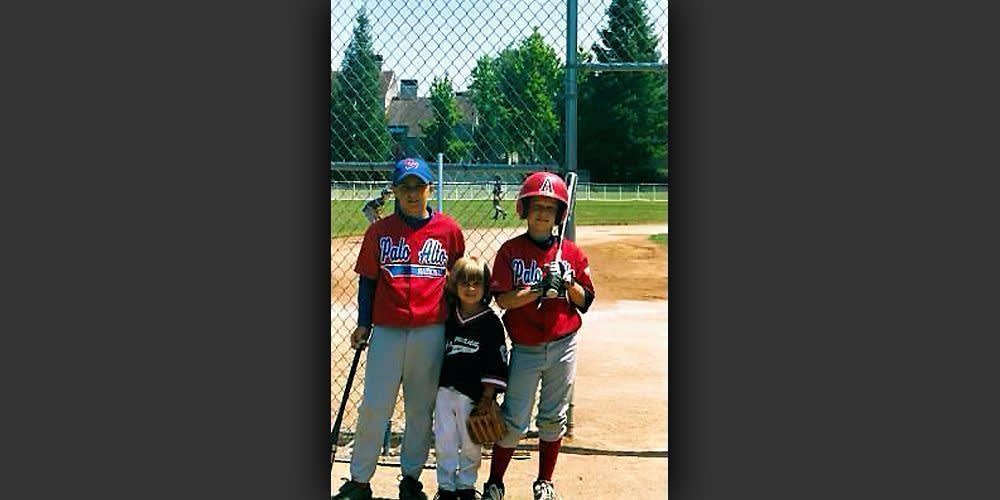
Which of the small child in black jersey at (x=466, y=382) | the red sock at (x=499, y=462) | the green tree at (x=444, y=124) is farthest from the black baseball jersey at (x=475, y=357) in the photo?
the green tree at (x=444, y=124)

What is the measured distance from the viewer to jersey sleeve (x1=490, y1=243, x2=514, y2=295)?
425 centimetres

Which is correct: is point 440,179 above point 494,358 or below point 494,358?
above

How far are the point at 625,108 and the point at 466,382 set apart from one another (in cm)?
494

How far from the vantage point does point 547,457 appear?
14.5 ft

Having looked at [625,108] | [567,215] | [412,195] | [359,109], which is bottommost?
[567,215]

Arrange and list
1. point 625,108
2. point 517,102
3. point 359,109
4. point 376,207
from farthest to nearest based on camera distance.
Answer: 1. point 625,108
2. point 359,109
3. point 517,102
4. point 376,207

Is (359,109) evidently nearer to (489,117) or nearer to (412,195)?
(489,117)

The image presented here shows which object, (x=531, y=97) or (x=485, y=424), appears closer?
(x=485, y=424)

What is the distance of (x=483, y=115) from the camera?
210 inches

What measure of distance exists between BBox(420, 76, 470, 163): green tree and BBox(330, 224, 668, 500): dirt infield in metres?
1.04

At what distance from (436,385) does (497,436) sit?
39cm

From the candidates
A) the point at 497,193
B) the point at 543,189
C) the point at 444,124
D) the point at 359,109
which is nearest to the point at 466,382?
the point at 543,189

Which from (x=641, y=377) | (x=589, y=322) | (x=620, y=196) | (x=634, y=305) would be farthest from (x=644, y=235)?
(x=641, y=377)

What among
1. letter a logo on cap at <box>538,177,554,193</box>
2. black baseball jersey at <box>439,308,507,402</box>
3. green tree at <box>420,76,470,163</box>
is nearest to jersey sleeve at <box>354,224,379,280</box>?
black baseball jersey at <box>439,308,507,402</box>
